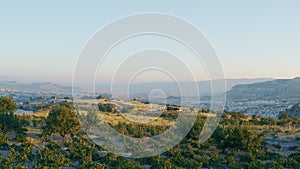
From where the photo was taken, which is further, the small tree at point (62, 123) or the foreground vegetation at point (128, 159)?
the small tree at point (62, 123)

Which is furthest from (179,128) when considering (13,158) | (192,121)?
(13,158)

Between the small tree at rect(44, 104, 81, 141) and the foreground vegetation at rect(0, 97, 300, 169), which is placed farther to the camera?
the small tree at rect(44, 104, 81, 141)

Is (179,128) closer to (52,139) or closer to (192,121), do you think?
(192,121)

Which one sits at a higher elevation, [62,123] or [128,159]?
[62,123]

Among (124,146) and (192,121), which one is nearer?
(124,146)

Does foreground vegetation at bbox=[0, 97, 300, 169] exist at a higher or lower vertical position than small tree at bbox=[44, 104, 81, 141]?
lower

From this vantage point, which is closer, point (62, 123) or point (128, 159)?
point (128, 159)

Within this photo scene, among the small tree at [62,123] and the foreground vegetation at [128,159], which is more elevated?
the small tree at [62,123]

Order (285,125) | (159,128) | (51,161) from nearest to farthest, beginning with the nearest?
(51,161) < (159,128) < (285,125)
